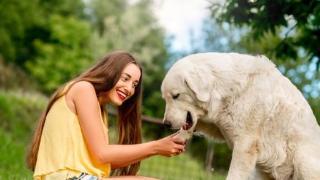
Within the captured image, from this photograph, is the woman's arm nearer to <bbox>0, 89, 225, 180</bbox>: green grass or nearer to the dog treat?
the dog treat

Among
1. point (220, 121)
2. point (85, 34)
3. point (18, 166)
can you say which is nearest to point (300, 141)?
point (220, 121)

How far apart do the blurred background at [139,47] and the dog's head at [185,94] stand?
2.51 m

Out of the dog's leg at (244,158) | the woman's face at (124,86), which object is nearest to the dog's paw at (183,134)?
the dog's leg at (244,158)

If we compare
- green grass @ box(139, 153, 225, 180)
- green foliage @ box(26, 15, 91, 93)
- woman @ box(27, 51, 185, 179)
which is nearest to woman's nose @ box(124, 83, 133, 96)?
woman @ box(27, 51, 185, 179)

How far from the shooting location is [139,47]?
37188 millimetres

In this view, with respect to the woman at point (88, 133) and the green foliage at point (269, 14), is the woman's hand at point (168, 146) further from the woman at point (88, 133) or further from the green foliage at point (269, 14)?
the green foliage at point (269, 14)

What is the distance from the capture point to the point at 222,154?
12.7m

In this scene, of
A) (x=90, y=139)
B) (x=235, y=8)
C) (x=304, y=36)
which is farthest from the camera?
(x=304, y=36)

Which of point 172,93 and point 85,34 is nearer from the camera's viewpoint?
point 172,93

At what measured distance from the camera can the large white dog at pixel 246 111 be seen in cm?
484

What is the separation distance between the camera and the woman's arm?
464 centimetres

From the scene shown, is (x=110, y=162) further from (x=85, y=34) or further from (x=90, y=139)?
(x=85, y=34)

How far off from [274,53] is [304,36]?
672 millimetres

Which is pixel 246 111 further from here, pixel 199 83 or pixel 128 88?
pixel 128 88
